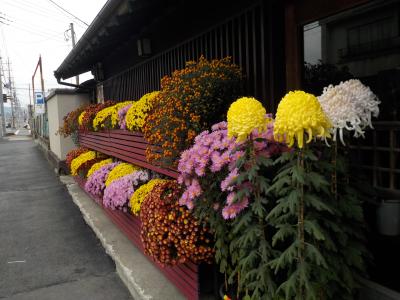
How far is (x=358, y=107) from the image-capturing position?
2.20 m

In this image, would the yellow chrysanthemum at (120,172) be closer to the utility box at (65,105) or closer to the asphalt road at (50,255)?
the asphalt road at (50,255)

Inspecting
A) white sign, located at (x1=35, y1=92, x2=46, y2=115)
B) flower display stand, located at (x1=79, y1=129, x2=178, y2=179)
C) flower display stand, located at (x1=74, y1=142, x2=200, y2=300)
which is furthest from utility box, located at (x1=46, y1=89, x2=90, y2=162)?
white sign, located at (x1=35, y1=92, x2=46, y2=115)

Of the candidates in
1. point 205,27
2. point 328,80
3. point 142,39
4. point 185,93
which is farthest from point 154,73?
point 328,80

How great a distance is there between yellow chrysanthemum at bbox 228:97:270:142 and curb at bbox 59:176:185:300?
2091mm

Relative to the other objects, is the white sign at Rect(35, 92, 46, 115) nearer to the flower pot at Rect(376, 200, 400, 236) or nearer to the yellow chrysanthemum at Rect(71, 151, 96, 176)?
the yellow chrysanthemum at Rect(71, 151, 96, 176)

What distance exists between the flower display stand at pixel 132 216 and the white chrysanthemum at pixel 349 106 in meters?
1.82

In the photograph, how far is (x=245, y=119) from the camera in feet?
7.37

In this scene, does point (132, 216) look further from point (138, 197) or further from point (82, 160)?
point (82, 160)

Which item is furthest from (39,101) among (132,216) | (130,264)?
(130,264)

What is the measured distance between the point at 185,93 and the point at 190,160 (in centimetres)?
83

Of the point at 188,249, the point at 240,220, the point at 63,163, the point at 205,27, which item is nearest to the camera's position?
the point at 240,220

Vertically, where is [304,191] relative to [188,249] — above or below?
above

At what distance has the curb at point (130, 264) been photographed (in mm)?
3793

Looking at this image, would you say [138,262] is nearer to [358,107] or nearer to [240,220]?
[240,220]
